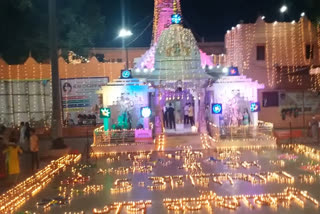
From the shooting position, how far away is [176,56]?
21.8 metres

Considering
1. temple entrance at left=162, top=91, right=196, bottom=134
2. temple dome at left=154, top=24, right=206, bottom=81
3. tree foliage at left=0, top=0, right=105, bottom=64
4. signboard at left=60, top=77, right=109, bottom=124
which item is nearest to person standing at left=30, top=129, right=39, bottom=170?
temple dome at left=154, top=24, right=206, bottom=81

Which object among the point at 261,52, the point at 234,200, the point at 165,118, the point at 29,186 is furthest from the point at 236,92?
the point at 29,186

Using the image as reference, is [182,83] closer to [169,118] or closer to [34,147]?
[169,118]

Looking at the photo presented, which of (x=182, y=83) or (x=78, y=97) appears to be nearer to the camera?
(x=182, y=83)

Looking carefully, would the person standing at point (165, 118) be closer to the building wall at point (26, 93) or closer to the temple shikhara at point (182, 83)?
the temple shikhara at point (182, 83)

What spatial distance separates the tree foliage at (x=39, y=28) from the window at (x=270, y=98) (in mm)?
13361

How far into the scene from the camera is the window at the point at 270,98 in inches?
1116

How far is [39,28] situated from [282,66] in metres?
16.7

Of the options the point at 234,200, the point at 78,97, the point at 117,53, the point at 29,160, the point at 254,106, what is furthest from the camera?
the point at 117,53

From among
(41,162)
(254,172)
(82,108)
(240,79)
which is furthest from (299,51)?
(41,162)

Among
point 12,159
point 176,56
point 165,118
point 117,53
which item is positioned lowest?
point 12,159

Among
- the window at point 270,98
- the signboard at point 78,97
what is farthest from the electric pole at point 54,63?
the window at point 270,98

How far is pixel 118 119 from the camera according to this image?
837 inches

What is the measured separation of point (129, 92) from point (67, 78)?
6.92 metres
